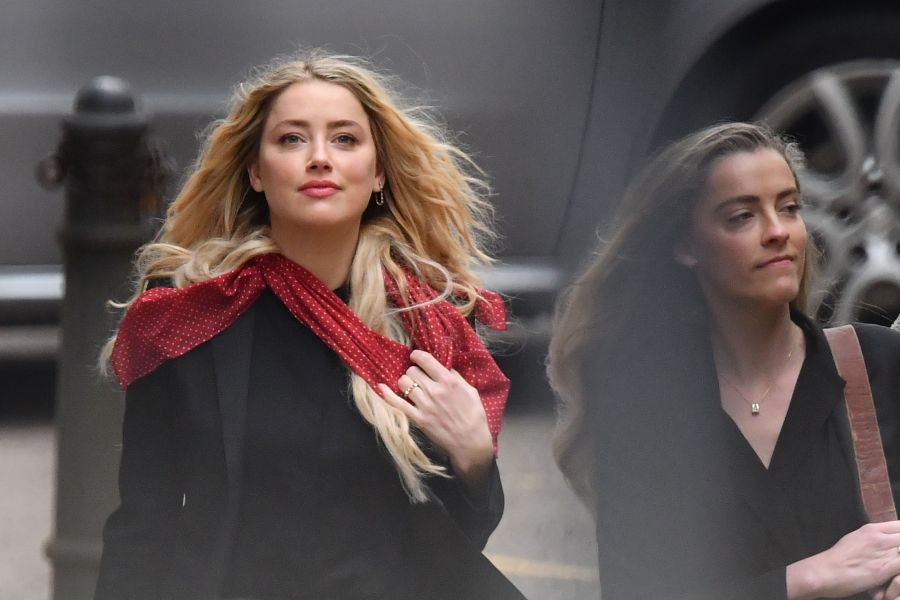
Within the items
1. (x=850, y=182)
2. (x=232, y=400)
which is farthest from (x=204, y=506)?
(x=850, y=182)

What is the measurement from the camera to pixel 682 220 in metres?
1.73

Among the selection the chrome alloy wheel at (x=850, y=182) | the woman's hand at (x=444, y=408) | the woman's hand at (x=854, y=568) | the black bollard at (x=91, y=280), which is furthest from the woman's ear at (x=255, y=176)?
the woman's hand at (x=854, y=568)

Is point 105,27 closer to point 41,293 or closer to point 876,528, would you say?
point 41,293

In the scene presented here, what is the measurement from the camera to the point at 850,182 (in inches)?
73.7

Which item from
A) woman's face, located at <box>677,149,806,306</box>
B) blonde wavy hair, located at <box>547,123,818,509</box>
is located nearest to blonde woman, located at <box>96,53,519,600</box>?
blonde wavy hair, located at <box>547,123,818,509</box>

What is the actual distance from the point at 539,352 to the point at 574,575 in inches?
12.6

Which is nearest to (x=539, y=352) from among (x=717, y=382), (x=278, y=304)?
(x=717, y=382)

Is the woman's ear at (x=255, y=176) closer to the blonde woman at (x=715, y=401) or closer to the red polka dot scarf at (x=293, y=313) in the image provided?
the red polka dot scarf at (x=293, y=313)

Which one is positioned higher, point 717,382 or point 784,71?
point 784,71

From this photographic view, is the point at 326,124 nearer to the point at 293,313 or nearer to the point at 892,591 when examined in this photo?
the point at 293,313

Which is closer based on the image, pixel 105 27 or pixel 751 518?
pixel 105 27

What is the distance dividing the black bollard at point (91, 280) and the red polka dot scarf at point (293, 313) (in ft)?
0.38

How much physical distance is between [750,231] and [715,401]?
0.20 meters

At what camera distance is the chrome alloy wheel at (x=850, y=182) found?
6.05 ft
